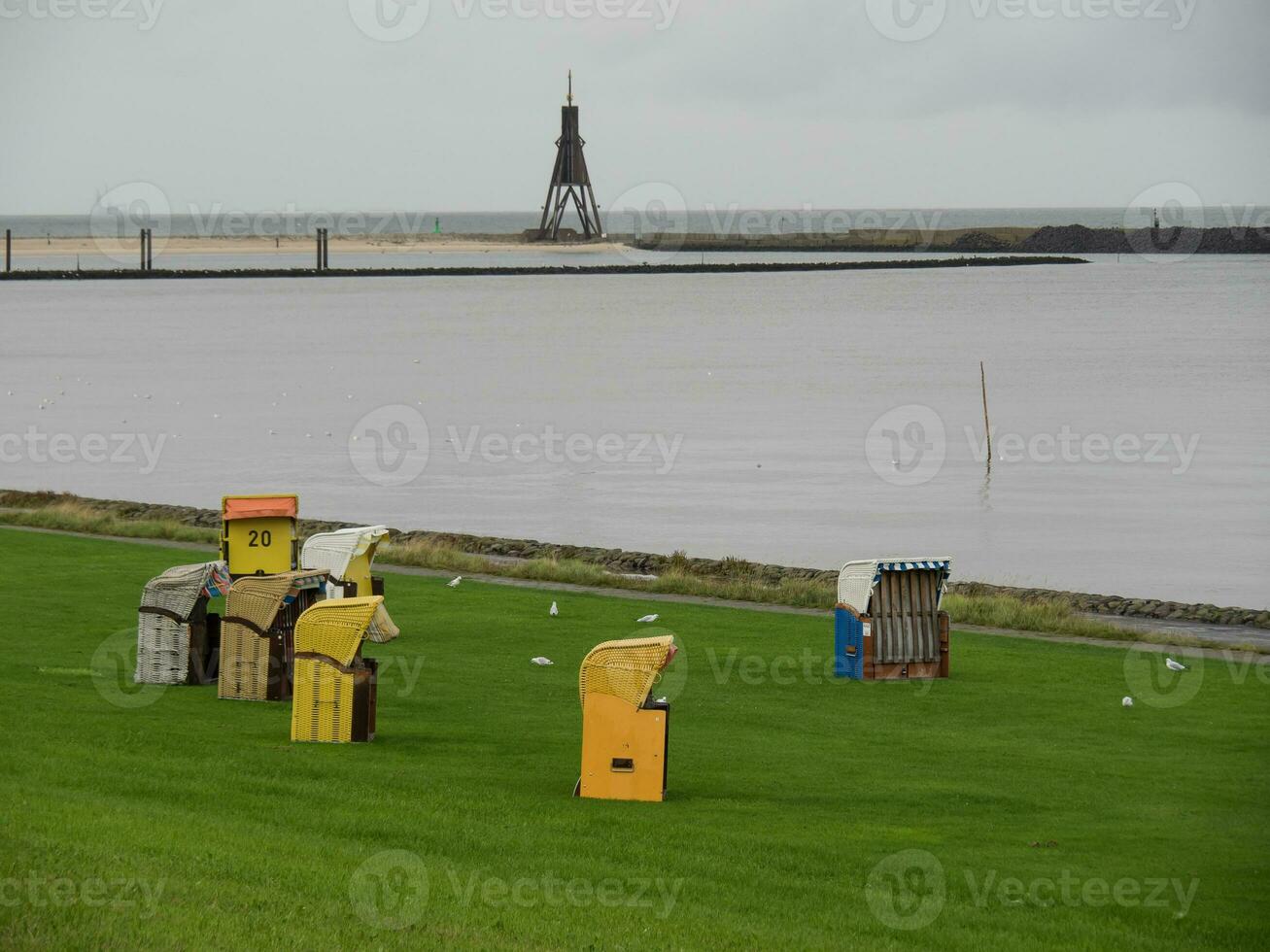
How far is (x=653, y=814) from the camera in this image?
1234cm

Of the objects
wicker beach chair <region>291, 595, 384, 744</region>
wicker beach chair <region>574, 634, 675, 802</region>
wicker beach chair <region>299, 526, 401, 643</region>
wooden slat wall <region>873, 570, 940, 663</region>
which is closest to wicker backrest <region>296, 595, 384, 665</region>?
wicker beach chair <region>291, 595, 384, 744</region>

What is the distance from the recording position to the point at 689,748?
580 inches

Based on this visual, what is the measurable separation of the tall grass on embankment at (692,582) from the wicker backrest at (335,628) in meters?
11.6

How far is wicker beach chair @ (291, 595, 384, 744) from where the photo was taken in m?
14.3

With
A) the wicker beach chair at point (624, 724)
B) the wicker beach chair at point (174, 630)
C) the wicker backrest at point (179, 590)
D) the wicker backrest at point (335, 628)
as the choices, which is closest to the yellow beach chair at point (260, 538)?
the wicker backrest at point (179, 590)

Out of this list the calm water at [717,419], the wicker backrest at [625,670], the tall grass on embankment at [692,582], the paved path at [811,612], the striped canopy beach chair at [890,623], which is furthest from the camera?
the calm water at [717,419]

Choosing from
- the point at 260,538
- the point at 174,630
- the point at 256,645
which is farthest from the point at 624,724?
the point at 260,538

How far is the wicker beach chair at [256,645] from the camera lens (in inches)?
633

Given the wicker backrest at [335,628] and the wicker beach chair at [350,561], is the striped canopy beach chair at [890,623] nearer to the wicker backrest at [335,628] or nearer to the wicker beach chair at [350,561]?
the wicker beach chair at [350,561]

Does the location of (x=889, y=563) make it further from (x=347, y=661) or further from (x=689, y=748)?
(x=347, y=661)

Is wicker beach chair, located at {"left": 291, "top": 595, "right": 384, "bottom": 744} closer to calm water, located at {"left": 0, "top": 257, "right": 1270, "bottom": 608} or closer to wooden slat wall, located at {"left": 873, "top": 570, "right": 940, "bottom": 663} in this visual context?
wooden slat wall, located at {"left": 873, "top": 570, "right": 940, "bottom": 663}

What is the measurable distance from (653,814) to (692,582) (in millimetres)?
15052

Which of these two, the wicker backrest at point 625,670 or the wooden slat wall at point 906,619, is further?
the wooden slat wall at point 906,619

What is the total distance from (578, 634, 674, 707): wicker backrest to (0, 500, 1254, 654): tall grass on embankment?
12.2m
